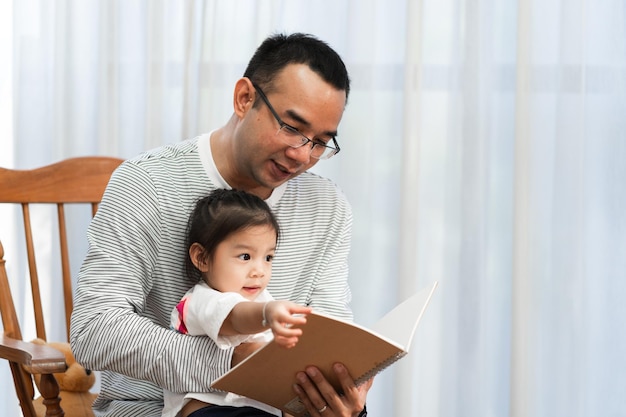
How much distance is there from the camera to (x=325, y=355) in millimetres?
1364

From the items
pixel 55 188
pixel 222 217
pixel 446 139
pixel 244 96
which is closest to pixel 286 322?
pixel 222 217

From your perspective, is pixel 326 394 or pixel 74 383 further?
pixel 74 383

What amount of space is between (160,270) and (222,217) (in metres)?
0.20

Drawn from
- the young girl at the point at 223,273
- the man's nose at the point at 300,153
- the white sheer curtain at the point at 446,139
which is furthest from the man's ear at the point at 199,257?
the white sheer curtain at the point at 446,139

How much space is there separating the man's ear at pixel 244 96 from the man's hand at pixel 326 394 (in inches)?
22.3

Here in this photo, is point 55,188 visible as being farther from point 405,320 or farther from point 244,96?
point 405,320

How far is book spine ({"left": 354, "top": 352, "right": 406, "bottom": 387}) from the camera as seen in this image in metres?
1.31

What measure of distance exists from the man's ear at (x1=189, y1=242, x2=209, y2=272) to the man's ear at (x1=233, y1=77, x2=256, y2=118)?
29 centimetres

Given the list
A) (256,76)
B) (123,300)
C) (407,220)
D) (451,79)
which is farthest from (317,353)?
(451,79)

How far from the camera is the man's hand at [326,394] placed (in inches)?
56.1

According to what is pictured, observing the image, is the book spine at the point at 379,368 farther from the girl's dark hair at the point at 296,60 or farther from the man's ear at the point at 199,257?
the girl's dark hair at the point at 296,60

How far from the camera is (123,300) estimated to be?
5.16 ft

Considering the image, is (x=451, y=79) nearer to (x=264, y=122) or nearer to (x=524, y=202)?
(x=524, y=202)

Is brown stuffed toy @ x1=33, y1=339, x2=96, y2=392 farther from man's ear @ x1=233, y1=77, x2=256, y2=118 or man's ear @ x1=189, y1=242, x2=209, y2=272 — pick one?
man's ear @ x1=233, y1=77, x2=256, y2=118
